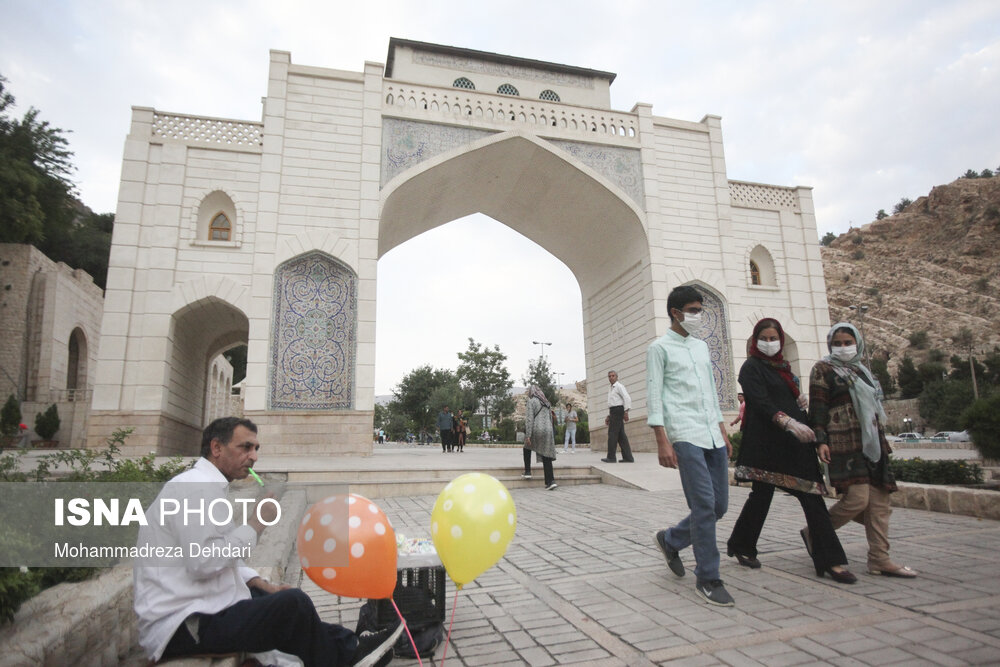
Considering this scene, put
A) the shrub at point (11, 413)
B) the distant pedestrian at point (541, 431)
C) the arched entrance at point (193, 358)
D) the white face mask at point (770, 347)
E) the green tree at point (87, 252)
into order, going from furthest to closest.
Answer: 1. the green tree at point (87, 252)
2. the shrub at point (11, 413)
3. the arched entrance at point (193, 358)
4. the distant pedestrian at point (541, 431)
5. the white face mask at point (770, 347)

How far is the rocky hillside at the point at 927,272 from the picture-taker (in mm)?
47469

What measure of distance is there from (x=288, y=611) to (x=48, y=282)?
24.1m

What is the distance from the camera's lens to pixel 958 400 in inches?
1200

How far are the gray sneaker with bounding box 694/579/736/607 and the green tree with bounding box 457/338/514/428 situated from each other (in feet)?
137

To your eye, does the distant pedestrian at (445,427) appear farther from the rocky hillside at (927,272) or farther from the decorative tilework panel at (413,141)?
the rocky hillside at (927,272)

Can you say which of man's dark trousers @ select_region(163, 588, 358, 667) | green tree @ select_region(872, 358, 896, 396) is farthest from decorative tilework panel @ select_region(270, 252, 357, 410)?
green tree @ select_region(872, 358, 896, 396)

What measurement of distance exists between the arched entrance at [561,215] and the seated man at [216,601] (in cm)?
1073

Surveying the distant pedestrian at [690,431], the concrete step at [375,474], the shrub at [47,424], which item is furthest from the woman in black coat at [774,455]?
the shrub at [47,424]

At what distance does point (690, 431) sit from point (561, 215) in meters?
12.0

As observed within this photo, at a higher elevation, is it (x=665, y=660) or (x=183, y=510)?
(x=183, y=510)

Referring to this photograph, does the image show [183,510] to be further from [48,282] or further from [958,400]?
[958,400]

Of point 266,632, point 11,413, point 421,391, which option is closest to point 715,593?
point 266,632

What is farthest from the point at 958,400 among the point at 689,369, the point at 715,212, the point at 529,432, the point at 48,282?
the point at 48,282

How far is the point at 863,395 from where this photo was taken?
11.4ft
